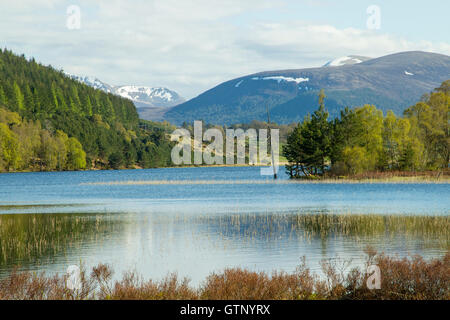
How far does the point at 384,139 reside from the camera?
360 ft

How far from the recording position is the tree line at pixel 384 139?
105562 mm

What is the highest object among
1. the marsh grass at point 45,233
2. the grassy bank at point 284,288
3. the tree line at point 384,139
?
the tree line at point 384,139

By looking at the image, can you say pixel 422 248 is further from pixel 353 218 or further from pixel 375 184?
pixel 375 184

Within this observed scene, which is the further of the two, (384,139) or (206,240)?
(384,139)

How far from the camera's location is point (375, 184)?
102000 mm

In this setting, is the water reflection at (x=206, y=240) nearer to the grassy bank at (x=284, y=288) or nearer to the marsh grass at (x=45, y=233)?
the marsh grass at (x=45, y=233)

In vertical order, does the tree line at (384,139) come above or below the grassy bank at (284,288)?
above

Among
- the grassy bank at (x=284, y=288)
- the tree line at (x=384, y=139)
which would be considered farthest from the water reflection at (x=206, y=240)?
the tree line at (x=384, y=139)

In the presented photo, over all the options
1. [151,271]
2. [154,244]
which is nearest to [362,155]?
[154,244]

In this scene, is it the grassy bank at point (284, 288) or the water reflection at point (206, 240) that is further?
the water reflection at point (206, 240)

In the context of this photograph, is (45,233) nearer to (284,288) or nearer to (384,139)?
(284,288)

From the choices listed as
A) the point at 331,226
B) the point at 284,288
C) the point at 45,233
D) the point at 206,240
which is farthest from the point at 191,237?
the point at 284,288

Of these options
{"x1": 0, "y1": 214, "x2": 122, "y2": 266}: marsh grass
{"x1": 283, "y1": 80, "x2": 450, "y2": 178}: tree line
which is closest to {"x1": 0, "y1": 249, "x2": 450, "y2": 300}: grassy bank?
{"x1": 0, "y1": 214, "x2": 122, "y2": 266}: marsh grass
